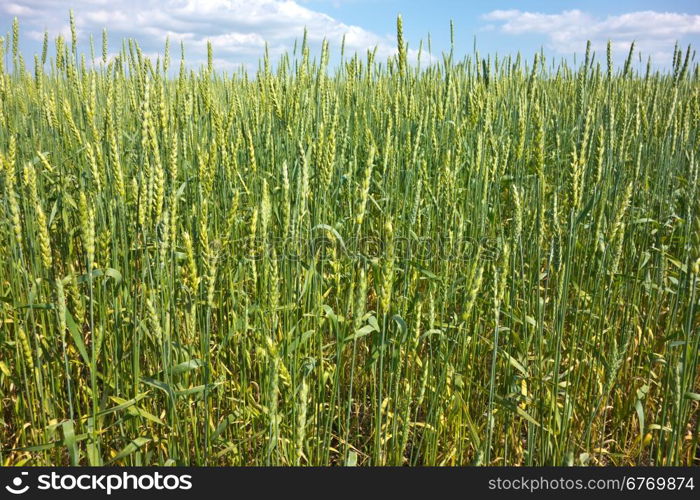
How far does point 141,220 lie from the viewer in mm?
1009

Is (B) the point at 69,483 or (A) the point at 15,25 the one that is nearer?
(B) the point at 69,483

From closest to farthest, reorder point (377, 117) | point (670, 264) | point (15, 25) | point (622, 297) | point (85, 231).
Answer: point (85, 231) → point (622, 297) → point (670, 264) → point (15, 25) → point (377, 117)

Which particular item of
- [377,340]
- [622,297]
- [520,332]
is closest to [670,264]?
[622,297]

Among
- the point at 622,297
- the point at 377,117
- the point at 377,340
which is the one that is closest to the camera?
the point at 377,340

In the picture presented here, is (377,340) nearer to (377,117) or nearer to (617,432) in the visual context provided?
(617,432)

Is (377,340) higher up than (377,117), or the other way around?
(377,117)

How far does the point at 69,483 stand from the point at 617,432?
1.50 m

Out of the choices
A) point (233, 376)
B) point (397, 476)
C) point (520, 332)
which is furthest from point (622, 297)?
point (233, 376)

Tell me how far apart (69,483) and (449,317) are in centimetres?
110

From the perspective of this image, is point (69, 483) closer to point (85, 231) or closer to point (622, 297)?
point (85, 231)

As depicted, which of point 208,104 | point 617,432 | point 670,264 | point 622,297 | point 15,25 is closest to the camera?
point 617,432

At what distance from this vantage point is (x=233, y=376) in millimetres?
1564

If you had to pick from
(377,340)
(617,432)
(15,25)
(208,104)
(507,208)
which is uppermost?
(15,25)

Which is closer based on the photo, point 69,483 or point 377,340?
point 69,483
